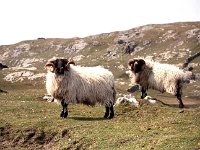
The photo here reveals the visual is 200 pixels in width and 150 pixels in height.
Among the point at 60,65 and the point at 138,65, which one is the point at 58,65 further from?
the point at 138,65

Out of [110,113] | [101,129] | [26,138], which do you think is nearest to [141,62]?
[110,113]

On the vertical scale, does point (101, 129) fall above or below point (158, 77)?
below

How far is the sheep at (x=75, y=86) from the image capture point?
27000 mm

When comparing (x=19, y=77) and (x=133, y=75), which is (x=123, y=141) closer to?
(x=133, y=75)

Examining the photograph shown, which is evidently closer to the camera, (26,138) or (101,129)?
(101,129)

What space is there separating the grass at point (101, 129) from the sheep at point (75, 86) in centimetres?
126

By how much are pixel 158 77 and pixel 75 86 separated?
34.9 feet

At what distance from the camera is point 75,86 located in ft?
89.3

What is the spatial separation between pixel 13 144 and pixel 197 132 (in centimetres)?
1137

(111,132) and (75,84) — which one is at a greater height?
(75,84)

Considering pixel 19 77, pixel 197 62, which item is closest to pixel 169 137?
pixel 19 77

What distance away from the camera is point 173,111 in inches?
1069

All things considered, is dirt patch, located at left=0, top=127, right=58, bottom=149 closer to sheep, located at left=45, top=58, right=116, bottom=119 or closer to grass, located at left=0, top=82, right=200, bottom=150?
grass, located at left=0, top=82, right=200, bottom=150

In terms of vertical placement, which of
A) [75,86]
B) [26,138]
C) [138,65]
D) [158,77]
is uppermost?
[138,65]
